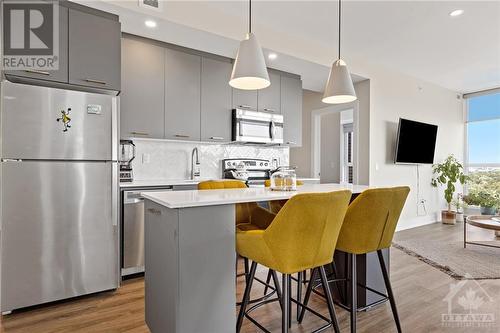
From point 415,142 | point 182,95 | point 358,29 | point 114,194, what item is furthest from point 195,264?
point 415,142

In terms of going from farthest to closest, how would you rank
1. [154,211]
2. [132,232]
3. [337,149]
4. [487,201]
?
1. [337,149]
2. [487,201]
3. [132,232]
4. [154,211]

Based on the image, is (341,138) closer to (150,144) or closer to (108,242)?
(150,144)

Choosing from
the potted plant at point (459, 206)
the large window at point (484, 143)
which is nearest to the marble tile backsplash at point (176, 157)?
the potted plant at point (459, 206)

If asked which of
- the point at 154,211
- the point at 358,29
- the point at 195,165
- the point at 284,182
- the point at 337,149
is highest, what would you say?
the point at 358,29

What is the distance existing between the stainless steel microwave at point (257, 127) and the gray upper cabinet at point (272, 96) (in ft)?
0.33

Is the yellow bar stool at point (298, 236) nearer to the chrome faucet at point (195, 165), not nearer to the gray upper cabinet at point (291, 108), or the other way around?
the chrome faucet at point (195, 165)

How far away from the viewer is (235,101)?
4066 millimetres

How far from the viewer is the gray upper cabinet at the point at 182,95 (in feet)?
11.6

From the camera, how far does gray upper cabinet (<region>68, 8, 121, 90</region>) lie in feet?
8.27

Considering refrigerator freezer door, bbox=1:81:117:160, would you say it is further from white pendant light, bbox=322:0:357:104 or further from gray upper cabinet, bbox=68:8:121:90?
white pendant light, bbox=322:0:357:104

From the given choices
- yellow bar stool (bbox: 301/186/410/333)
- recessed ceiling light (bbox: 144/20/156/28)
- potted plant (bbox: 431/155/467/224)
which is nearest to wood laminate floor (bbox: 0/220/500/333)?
yellow bar stool (bbox: 301/186/410/333)

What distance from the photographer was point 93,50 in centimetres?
260

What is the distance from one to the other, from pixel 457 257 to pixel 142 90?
166 inches

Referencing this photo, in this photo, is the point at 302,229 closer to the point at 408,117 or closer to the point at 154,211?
the point at 154,211
